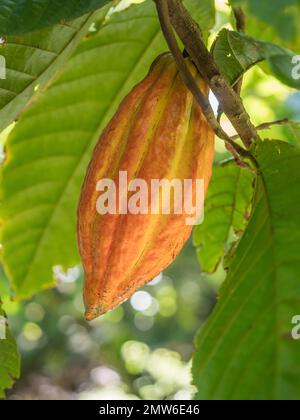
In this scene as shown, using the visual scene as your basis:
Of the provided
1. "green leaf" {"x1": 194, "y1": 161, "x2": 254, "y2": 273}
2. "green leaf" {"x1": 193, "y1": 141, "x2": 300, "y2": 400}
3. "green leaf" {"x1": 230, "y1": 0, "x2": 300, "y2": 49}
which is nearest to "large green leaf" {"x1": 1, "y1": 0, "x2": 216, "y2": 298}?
"green leaf" {"x1": 194, "y1": 161, "x2": 254, "y2": 273}

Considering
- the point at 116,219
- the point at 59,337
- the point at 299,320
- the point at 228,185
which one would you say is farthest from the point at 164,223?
the point at 59,337

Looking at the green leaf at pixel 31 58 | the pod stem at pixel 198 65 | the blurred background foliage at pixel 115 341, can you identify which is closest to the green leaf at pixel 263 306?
the pod stem at pixel 198 65

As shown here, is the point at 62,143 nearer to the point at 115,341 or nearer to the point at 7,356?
the point at 7,356

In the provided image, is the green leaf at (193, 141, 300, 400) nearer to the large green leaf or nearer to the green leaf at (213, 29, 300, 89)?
the green leaf at (213, 29, 300, 89)

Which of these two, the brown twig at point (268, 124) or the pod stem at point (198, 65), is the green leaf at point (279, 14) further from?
the brown twig at point (268, 124)

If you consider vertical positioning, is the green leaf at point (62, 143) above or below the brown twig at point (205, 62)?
above

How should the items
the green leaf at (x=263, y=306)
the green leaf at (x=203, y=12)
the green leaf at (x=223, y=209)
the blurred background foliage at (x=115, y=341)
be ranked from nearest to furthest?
the green leaf at (x=263, y=306)
the green leaf at (x=203, y=12)
the green leaf at (x=223, y=209)
the blurred background foliage at (x=115, y=341)

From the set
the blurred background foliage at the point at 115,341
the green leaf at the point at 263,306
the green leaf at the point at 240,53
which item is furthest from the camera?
the blurred background foliage at the point at 115,341

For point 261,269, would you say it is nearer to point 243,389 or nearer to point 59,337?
point 243,389
